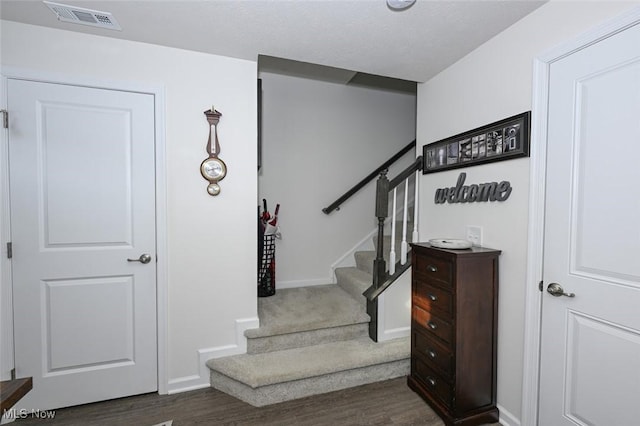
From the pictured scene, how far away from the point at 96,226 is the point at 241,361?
4.63 ft

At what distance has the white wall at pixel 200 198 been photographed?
2080mm

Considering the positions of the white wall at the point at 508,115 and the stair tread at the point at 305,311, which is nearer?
the white wall at the point at 508,115

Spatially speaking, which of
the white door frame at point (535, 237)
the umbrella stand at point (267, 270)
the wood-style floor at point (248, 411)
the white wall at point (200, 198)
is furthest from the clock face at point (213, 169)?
the white door frame at point (535, 237)

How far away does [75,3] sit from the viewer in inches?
64.1

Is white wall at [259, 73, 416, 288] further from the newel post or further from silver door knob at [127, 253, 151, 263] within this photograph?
silver door knob at [127, 253, 151, 263]

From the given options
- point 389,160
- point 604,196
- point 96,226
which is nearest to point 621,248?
point 604,196

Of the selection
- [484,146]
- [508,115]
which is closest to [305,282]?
[484,146]

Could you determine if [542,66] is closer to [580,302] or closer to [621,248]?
[621,248]

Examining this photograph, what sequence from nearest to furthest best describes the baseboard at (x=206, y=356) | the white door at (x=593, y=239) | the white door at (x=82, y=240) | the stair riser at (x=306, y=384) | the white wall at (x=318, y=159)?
1. the white door at (x=593, y=239)
2. the white door at (x=82, y=240)
3. the stair riser at (x=306, y=384)
4. the baseboard at (x=206, y=356)
5. the white wall at (x=318, y=159)

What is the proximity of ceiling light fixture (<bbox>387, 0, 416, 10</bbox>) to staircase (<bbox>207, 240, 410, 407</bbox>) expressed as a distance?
7.21ft

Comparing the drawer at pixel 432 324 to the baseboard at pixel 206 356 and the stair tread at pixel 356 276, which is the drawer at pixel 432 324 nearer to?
the stair tread at pixel 356 276

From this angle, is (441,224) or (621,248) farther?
(441,224)

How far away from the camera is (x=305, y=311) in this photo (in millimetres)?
2619

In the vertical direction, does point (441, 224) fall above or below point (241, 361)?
above
